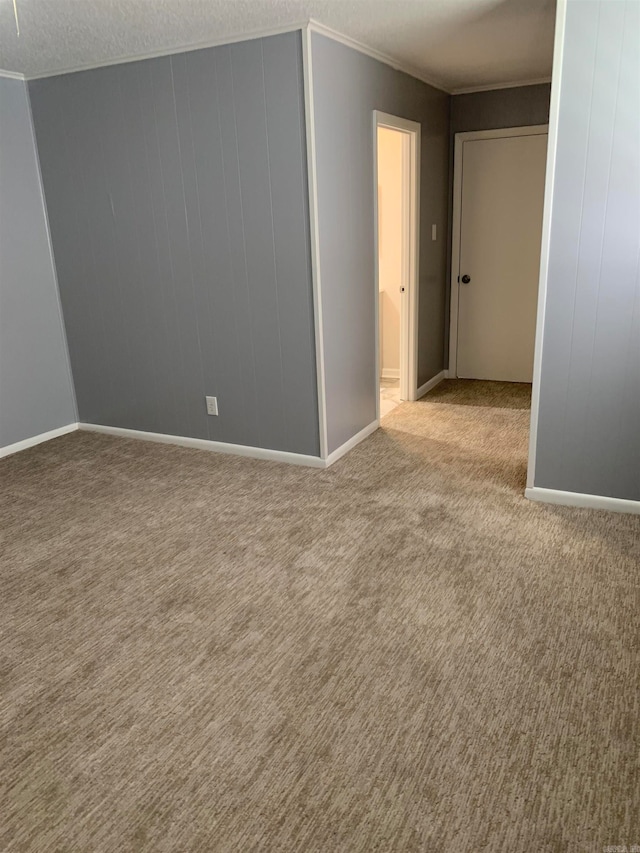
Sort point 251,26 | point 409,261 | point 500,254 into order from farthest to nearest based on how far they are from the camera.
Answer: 1. point 500,254
2. point 409,261
3. point 251,26

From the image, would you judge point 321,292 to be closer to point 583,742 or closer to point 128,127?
point 128,127

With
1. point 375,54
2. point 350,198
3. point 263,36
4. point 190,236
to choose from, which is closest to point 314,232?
point 350,198

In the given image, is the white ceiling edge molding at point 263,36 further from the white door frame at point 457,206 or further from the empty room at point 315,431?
the white door frame at point 457,206

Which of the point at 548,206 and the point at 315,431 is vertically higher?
the point at 548,206

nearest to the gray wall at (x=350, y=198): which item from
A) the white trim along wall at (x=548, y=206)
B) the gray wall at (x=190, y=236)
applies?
the gray wall at (x=190, y=236)

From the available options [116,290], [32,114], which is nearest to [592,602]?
[116,290]

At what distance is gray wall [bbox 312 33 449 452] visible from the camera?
358 cm

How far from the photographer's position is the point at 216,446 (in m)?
4.36

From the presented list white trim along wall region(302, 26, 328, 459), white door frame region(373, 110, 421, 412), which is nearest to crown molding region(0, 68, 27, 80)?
white trim along wall region(302, 26, 328, 459)

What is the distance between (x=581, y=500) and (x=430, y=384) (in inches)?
96.9

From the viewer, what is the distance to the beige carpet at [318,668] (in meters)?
1.71

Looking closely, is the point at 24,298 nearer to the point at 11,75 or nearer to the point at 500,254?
the point at 11,75

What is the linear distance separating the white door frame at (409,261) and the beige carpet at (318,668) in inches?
62.3

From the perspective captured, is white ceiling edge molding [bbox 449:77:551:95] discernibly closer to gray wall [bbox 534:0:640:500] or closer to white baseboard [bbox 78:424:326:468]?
gray wall [bbox 534:0:640:500]
